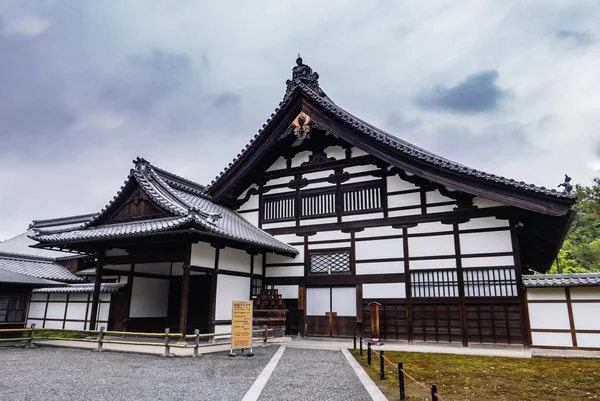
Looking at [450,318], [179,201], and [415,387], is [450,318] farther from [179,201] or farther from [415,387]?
[179,201]

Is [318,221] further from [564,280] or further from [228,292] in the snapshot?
[564,280]

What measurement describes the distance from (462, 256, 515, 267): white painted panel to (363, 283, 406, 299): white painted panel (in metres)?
2.23

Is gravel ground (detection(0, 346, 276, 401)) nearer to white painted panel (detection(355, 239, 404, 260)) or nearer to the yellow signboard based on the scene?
the yellow signboard

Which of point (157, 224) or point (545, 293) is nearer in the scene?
point (545, 293)

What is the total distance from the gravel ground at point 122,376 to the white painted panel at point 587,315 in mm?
8632

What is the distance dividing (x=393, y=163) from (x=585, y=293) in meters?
6.71

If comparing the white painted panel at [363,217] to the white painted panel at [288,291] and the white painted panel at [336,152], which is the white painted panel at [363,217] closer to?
the white painted panel at [336,152]

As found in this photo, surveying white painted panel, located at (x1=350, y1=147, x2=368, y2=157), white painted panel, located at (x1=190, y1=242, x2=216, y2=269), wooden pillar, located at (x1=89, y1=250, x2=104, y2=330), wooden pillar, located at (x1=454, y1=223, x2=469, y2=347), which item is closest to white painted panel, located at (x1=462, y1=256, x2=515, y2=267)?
wooden pillar, located at (x1=454, y1=223, x2=469, y2=347)

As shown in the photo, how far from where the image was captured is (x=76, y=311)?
17.8m

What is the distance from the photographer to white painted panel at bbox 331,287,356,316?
47.0ft

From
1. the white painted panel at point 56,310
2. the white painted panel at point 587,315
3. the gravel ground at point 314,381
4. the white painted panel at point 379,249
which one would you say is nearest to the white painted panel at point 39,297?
the white painted panel at point 56,310

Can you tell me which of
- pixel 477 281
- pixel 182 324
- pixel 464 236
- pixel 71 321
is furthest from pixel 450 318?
pixel 71 321

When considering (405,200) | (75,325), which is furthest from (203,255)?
(75,325)

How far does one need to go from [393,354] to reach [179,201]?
8.09m
